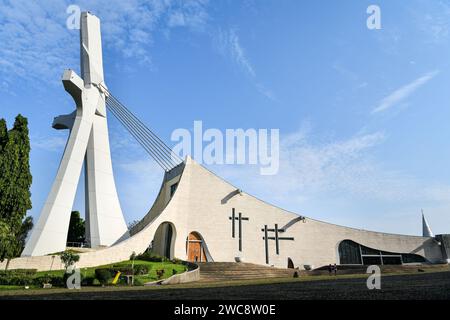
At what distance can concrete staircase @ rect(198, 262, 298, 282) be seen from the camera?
2185 centimetres

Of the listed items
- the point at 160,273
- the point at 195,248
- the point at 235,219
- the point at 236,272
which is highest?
the point at 235,219

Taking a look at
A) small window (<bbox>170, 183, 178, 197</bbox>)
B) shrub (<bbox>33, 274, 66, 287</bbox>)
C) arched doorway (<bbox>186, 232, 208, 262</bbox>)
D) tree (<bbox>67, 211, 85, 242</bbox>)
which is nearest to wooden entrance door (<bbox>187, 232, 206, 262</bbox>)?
arched doorway (<bbox>186, 232, 208, 262</bbox>)

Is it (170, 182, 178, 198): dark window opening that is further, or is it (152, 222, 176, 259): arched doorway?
(170, 182, 178, 198): dark window opening

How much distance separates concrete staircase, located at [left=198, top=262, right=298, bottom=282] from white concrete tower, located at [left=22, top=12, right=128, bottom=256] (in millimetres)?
6848

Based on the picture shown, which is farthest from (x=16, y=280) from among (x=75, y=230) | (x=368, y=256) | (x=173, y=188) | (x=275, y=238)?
(x=368, y=256)

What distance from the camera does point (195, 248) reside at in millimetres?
28656

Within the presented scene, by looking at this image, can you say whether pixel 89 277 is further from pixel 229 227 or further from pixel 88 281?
pixel 229 227

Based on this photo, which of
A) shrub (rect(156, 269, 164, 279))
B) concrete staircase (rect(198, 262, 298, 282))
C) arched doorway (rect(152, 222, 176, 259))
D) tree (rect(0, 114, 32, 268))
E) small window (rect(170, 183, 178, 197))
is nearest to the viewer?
shrub (rect(156, 269, 164, 279))

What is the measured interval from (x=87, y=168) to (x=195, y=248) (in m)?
10.0

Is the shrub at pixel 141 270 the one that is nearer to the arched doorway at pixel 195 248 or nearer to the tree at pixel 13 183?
the tree at pixel 13 183

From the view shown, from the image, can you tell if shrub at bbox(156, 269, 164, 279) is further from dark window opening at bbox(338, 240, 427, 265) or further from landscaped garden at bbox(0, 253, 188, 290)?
dark window opening at bbox(338, 240, 427, 265)

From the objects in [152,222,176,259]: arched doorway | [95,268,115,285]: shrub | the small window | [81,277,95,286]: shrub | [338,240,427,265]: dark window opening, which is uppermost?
the small window
